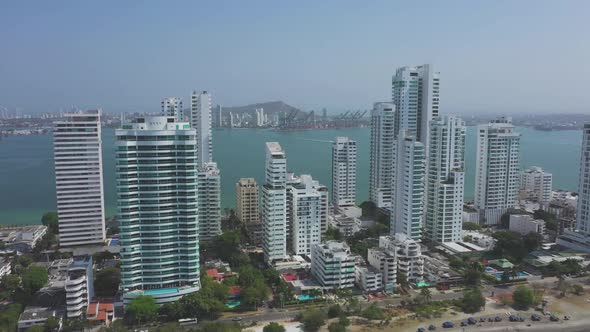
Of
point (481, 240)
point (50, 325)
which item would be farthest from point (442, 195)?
point (50, 325)

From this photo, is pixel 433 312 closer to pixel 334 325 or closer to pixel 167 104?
pixel 334 325

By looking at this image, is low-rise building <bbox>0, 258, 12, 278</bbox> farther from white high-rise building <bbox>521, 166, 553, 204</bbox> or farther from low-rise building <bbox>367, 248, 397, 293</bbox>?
white high-rise building <bbox>521, 166, 553, 204</bbox>

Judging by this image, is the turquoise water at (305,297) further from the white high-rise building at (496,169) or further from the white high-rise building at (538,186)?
the white high-rise building at (538,186)

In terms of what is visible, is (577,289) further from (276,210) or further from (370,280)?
(276,210)

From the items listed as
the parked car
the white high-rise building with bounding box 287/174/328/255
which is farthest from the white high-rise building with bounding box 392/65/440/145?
the parked car

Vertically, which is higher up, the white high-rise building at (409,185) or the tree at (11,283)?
the white high-rise building at (409,185)

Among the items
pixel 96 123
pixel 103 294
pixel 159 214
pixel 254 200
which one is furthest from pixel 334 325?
pixel 96 123

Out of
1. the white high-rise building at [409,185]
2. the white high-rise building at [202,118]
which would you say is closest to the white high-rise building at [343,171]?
the white high-rise building at [409,185]

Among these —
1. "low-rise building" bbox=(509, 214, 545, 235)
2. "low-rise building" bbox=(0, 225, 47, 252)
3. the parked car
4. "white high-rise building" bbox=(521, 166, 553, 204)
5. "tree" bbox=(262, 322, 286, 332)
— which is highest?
"white high-rise building" bbox=(521, 166, 553, 204)
